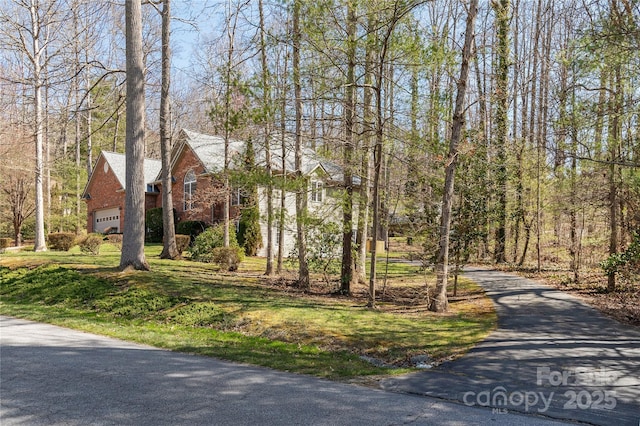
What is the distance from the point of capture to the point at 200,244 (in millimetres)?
20734

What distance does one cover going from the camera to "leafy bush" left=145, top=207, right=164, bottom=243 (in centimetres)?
2981

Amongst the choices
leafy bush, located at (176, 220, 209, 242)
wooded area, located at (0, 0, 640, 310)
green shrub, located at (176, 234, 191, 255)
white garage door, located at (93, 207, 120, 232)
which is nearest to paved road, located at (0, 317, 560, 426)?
wooded area, located at (0, 0, 640, 310)

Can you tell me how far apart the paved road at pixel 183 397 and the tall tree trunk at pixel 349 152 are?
665cm

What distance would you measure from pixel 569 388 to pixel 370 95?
31.3 ft

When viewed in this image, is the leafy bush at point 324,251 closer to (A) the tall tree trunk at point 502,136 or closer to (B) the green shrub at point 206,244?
(A) the tall tree trunk at point 502,136

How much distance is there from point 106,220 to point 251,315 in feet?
94.2

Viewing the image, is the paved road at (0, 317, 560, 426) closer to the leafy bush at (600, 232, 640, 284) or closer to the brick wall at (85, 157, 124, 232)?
the leafy bush at (600, 232, 640, 284)

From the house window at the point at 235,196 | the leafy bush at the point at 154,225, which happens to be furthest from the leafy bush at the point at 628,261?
the leafy bush at the point at 154,225

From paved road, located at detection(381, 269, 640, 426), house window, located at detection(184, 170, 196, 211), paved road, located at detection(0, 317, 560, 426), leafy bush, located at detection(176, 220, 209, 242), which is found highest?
house window, located at detection(184, 170, 196, 211)

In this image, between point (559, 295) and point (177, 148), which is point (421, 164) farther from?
point (177, 148)

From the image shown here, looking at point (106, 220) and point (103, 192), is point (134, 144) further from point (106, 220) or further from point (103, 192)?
point (106, 220)

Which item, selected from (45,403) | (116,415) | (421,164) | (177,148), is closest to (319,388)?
(116,415)

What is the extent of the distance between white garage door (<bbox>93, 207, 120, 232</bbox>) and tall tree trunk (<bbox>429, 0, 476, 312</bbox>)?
27726 millimetres

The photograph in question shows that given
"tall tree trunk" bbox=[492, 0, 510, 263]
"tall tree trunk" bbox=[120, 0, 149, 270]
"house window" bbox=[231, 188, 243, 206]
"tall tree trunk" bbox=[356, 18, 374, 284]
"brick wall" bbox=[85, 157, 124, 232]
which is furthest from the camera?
"brick wall" bbox=[85, 157, 124, 232]
